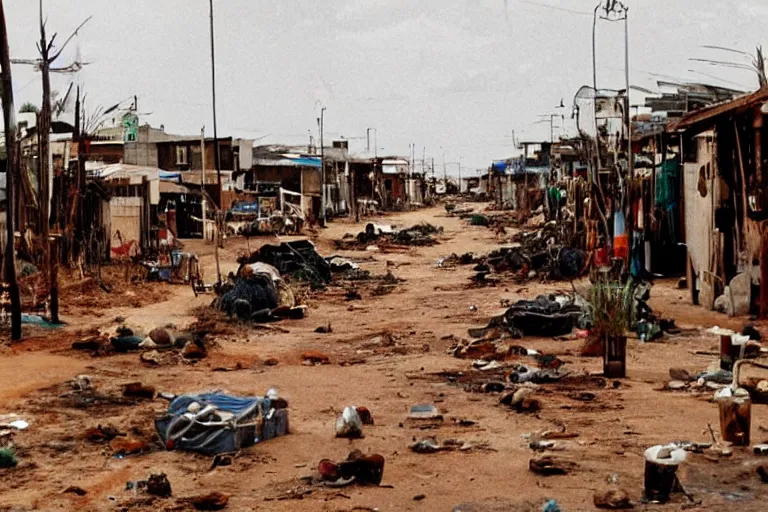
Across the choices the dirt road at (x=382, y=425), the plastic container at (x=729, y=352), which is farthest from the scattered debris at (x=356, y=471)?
the plastic container at (x=729, y=352)

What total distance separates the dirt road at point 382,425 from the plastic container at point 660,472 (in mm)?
106

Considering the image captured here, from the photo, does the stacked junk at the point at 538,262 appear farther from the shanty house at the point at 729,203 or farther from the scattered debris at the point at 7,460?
the scattered debris at the point at 7,460

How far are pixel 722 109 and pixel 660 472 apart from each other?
8.59 metres

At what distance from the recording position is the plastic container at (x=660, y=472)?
6.54 metres

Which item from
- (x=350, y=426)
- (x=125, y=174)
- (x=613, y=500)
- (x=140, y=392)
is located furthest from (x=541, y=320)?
(x=125, y=174)

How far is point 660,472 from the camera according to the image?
Result: 6.58 m

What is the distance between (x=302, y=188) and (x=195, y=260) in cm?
2969

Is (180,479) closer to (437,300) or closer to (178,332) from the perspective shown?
(178,332)

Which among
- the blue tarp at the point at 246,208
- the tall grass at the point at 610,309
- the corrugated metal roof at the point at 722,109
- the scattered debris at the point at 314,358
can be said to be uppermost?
the corrugated metal roof at the point at 722,109

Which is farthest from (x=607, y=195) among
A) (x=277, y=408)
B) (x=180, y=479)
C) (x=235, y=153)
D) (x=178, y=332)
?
(x=235, y=153)

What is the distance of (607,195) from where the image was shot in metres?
22.0

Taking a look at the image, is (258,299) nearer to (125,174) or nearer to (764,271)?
(764,271)

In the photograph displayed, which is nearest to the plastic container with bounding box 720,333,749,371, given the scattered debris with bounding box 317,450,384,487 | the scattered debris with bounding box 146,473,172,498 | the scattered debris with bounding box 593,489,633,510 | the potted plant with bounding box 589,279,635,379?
the potted plant with bounding box 589,279,635,379

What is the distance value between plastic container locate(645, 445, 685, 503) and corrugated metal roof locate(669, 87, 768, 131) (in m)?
7.25
